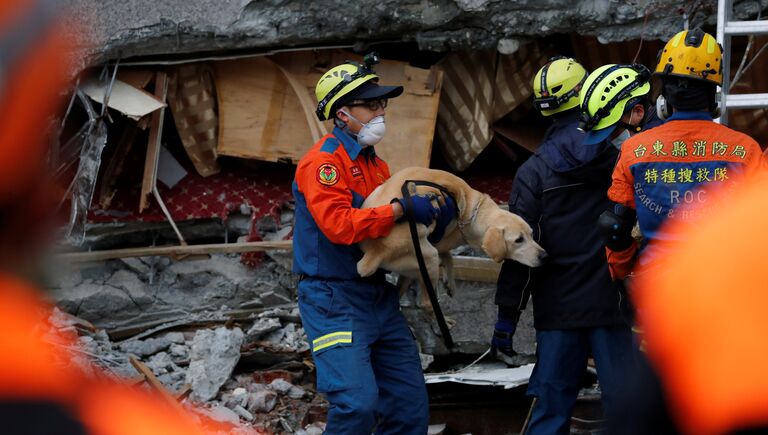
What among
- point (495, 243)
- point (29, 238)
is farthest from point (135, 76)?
point (29, 238)

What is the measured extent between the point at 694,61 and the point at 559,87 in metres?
1.04

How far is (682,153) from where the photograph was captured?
4.44 m

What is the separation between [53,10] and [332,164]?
3670 millimetres

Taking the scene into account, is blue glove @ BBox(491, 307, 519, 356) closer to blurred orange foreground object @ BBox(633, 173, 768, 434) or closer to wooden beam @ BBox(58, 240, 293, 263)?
wooden beam @ BBox(58, 240, 293, 263)


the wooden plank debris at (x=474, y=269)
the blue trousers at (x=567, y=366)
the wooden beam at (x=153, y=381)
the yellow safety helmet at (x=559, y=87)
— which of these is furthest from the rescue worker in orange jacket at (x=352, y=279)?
the wooden plank debris at (x=474, y=269)

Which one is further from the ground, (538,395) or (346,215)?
(346,215)

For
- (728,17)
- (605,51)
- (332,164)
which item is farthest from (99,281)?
(728,17)

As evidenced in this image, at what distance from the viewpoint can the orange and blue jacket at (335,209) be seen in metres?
5.04

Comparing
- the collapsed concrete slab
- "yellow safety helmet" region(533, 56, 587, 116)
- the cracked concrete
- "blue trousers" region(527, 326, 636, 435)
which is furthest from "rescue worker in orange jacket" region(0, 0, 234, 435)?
the cracked concrete

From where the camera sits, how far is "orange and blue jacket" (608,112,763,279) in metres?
4.41

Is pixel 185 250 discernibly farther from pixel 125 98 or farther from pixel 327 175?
pixel 327 175

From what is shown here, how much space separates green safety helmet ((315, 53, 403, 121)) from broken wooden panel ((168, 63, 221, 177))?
311cm

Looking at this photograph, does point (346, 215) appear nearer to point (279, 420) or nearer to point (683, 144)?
point (683, 144)

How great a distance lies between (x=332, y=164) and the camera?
520 centimetres
